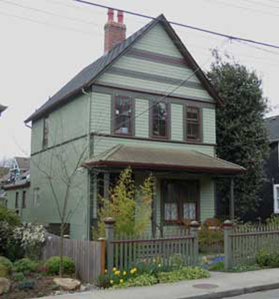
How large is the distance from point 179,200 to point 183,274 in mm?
8012

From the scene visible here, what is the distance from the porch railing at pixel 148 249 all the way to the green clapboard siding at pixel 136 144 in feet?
21.4

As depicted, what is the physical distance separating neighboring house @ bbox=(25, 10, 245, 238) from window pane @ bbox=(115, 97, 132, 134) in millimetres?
42

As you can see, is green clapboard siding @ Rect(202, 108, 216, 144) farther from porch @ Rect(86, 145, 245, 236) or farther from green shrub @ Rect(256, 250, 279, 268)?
green shrub @ Rect(256, 250, 279, 268)

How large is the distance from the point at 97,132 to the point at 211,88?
634 cm

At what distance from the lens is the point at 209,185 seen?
20.0m

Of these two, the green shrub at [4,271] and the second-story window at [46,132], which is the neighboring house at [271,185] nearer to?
the second-story window at [46,132]

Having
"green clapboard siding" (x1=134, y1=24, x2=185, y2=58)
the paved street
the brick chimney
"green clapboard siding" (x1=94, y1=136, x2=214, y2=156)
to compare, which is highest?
the brick chimney

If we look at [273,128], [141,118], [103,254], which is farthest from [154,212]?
[273,128]

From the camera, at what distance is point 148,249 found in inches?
437

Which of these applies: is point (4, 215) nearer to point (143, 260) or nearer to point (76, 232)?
point (76, 232)

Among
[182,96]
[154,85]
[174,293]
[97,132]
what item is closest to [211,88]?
[182,96]

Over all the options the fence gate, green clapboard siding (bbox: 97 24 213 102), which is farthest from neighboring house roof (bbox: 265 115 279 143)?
the fence gate

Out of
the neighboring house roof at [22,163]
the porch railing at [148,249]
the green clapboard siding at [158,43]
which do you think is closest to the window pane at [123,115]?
the green clapboard siding at [158,43]

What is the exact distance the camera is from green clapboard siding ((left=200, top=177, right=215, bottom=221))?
19573mm
